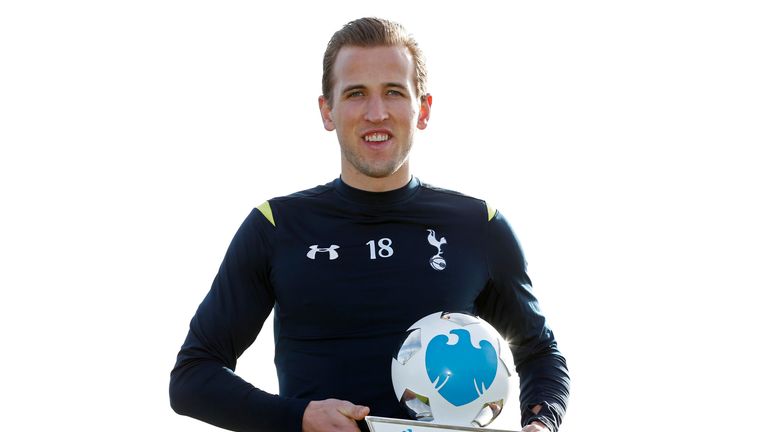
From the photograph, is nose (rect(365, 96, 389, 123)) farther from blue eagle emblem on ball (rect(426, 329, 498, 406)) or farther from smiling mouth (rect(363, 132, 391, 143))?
blue eagle emblem on ball (rect(426, 329, 498, 406))

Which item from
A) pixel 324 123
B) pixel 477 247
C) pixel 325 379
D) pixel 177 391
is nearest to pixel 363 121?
pixel 324 123

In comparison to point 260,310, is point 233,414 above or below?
below

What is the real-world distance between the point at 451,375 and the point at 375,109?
145 centimetres

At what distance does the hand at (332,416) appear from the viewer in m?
4.37

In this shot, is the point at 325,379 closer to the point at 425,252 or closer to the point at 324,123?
the point at 425,252

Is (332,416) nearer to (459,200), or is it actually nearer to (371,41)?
(459,200)

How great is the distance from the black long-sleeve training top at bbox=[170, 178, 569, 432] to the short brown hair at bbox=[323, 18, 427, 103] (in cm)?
59

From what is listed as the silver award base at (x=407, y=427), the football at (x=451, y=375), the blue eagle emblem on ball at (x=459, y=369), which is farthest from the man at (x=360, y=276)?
the silver award base at (x=407, y=427)

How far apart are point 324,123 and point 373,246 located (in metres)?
0.79

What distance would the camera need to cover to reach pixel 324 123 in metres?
5.46

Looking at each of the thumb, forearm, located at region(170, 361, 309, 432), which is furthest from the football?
forearm, located at region(170, 361, 309, 432)

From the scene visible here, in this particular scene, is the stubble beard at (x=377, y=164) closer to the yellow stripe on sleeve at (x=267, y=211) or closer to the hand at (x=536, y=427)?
the yellow stripe on sleeve at (x=267, y=211)

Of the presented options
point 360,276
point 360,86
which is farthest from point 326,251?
point 360,86

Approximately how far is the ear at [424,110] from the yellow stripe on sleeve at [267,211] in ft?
3.15
